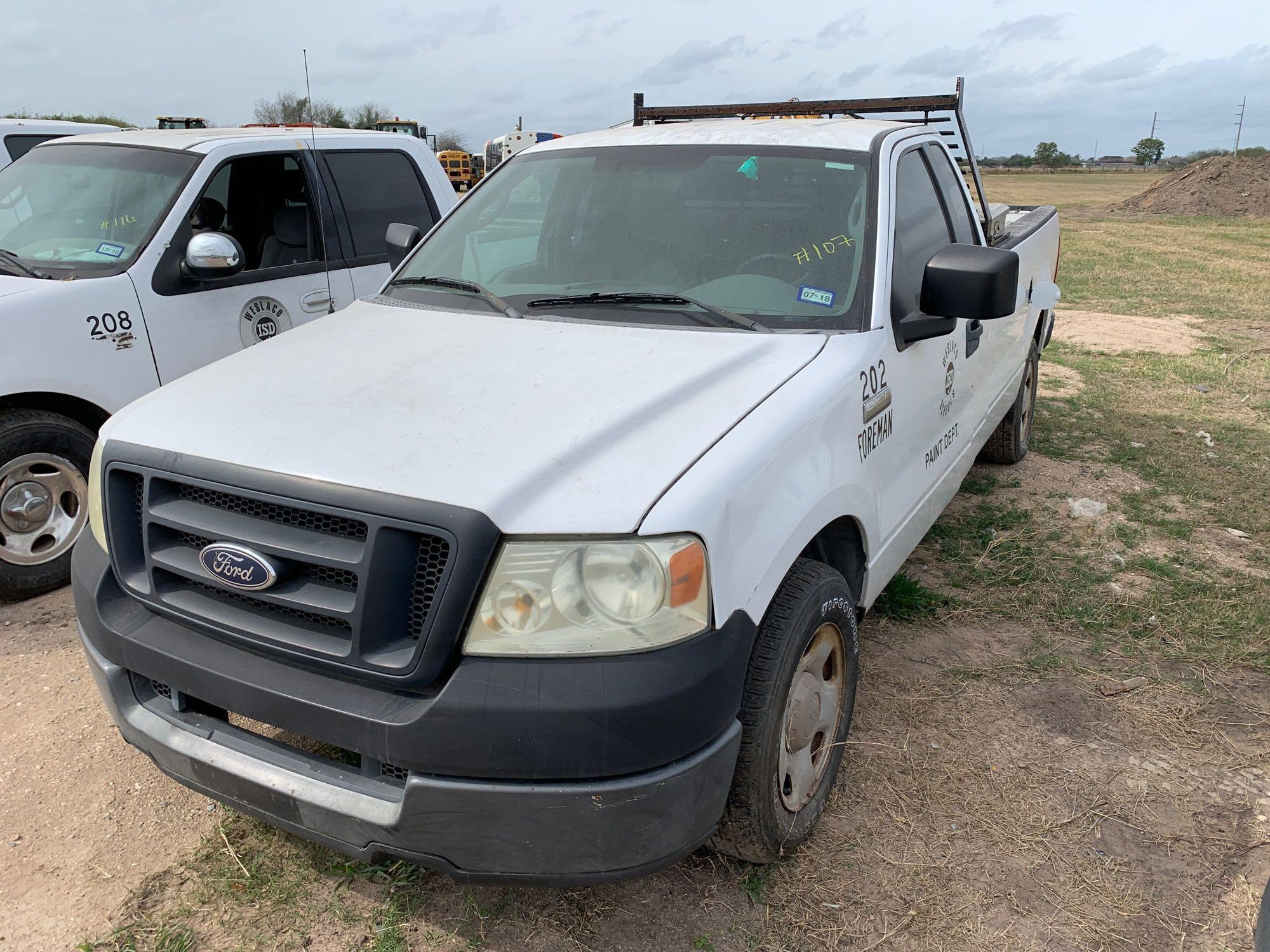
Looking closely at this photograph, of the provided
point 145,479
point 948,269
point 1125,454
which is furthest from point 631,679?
point 1125,454

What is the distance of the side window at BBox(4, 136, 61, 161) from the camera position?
7.61 metres

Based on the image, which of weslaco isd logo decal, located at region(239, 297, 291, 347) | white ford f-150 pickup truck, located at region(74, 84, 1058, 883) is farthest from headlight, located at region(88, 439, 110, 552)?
weslaco isd logo decal, located at region(239, 297, 291, 347)

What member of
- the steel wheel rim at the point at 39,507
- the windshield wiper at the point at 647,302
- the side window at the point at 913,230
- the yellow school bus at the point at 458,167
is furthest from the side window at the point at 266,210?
the yellow school bus at the point at 458,167

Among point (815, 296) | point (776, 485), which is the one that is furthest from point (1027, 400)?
point (776, 485)

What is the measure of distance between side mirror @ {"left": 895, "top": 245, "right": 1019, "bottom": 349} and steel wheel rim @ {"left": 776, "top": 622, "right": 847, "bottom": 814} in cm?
101

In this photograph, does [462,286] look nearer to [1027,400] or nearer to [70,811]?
[70,811]

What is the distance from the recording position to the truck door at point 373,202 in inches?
210

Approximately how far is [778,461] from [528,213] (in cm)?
184

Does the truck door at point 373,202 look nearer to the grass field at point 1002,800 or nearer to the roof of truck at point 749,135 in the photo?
the roof of truck at point 749,135

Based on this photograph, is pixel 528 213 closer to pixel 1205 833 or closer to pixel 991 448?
pixel 1205 833

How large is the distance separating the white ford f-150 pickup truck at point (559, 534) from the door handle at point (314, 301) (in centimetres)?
194

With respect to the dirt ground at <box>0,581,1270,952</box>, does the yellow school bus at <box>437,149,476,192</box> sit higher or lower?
higher

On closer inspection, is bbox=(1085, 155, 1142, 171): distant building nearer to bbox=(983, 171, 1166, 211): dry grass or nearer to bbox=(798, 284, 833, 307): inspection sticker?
bbox=(983, 171, 1166, 211): dry grass

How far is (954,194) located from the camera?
4242mm
